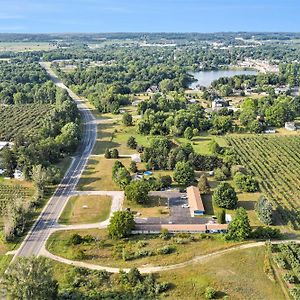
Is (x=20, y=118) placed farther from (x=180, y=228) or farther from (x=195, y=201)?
(x=180, y=228)

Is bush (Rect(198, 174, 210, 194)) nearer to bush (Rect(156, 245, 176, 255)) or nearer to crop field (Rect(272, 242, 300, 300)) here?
bush (Rect(156, 245, 176, 255))

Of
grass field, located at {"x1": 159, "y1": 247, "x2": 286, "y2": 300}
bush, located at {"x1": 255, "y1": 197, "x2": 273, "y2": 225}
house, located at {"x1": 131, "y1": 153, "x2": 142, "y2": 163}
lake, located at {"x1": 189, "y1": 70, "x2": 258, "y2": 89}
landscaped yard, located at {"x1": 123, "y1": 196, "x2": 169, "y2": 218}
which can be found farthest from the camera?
lake, located at {"x1": 189, "y1": 70, "x2": 258, "y2": 89}

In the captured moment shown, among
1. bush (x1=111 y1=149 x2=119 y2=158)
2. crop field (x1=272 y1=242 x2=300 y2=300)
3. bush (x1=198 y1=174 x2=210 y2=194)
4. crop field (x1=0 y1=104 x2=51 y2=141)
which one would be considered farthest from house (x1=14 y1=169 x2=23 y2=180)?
crop field (x1=272 y1=242 x2=300 y2=300)

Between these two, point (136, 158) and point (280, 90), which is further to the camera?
point (280, 90)

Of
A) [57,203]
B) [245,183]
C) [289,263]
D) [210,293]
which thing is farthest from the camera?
[245,183]

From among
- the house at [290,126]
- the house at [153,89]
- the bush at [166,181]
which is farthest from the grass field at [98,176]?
the house at [153,89]

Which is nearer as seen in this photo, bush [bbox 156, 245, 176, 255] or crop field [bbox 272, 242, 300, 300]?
crop field [bbox 272, 242, 300, 300]

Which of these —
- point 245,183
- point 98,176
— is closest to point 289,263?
point 245,183
